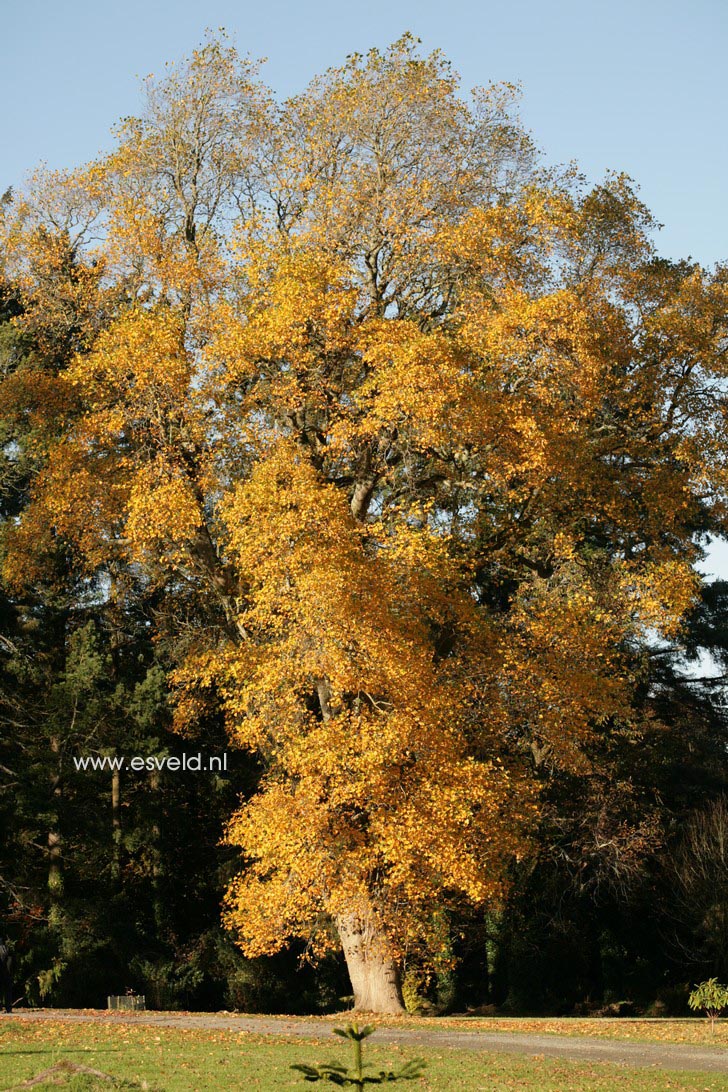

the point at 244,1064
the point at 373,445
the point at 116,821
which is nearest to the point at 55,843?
the point at 116,821

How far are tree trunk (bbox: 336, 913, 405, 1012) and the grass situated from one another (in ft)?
18.0

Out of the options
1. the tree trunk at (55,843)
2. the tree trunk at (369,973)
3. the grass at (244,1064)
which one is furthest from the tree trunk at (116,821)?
the grass at (244,1064)

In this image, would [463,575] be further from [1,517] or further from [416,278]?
[1,517]

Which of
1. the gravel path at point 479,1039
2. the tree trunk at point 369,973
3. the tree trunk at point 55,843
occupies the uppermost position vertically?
the tree trunk at point 55,843

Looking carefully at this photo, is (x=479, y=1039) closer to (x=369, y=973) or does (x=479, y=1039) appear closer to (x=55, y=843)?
(x=369, y=973)

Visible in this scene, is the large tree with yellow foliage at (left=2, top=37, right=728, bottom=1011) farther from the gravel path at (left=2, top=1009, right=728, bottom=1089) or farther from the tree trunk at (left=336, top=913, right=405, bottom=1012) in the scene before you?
the gravel path at (left=2, top=1009, right=728, bottom=1089)

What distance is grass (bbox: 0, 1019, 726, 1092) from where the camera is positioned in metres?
9.89

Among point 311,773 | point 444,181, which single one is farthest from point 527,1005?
point 444,181

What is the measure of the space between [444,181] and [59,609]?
13.1m

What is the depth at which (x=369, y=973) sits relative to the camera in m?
19.5

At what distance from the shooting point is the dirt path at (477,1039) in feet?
40.6

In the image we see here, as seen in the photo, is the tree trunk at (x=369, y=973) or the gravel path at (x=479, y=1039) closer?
the gravel path at (x=479, y=1039)

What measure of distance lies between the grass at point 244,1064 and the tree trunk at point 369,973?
5.50 meters

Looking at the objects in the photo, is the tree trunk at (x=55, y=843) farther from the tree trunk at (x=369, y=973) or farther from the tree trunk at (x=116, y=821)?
the tree trunk at (x=369, y=973)
